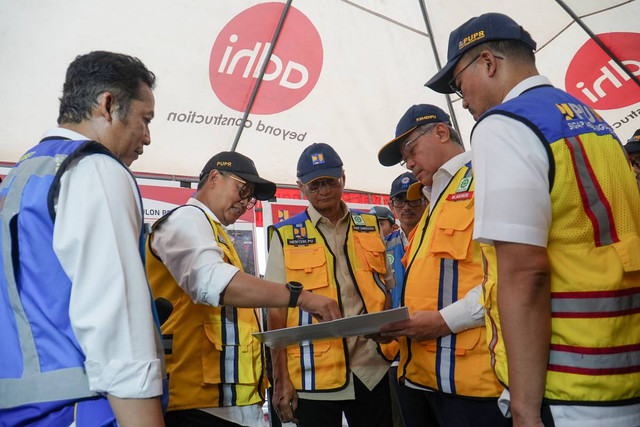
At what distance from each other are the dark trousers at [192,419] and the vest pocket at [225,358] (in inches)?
5.0

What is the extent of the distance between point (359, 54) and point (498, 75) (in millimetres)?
4430

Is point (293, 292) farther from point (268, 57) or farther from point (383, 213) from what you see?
point (268, 57)

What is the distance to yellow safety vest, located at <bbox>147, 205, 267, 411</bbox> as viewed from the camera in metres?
1.99

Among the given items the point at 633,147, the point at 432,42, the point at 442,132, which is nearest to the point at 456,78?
the point at 442,132

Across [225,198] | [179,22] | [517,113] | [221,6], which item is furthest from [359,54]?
[517,113]

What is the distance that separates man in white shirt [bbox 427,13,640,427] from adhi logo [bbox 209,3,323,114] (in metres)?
4.07

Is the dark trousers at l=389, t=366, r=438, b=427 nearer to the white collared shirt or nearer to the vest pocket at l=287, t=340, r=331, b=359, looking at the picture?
the vest pocket at l=287, t=340, r=331, b=359

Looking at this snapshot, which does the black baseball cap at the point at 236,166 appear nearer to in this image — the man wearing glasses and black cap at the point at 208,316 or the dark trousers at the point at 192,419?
the man wearing glasses and black cap at the point at 208,316

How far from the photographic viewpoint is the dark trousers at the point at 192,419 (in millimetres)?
1957

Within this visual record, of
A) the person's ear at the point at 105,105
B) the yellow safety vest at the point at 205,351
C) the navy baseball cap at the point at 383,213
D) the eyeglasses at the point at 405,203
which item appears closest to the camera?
the person's ear at the point at 105,105

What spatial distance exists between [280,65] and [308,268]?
3.16 meters

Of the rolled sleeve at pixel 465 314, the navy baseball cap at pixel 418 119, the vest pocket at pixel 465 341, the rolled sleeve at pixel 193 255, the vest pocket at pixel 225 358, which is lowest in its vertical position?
the vest pocket at pixel 225 358

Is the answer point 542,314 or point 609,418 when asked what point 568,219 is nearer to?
point 542,314

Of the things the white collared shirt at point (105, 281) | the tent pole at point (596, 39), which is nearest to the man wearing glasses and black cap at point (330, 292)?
the white collared shirt at point (105, 281)
